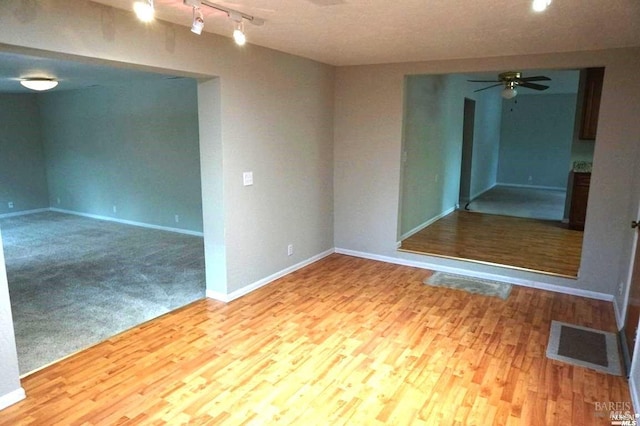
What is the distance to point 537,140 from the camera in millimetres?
11195

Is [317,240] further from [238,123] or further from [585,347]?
[585,347]

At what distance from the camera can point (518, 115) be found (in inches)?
447

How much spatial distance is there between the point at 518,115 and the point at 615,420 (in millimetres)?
10499

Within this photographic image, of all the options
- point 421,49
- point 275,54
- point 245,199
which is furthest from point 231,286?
point 421,49

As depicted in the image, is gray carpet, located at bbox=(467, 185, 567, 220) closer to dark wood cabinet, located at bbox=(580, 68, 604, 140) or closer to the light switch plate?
dark wood cabinet, located at bbox=(580, 68, 604, 140)

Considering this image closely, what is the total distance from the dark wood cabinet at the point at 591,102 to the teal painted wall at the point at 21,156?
9999mm

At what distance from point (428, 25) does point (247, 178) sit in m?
2.07

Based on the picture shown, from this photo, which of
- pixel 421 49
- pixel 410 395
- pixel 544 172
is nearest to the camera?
Result: pixel 410 395

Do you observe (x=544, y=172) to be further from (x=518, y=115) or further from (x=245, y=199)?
(x=245, y=199)

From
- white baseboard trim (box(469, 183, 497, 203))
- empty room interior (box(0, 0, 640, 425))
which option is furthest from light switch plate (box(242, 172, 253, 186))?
white baseboard trim (box(469, 183, 497, 203))

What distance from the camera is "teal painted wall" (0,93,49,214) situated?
803 cm

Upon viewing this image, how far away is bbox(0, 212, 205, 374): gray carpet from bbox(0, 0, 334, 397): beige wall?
2.03 feet

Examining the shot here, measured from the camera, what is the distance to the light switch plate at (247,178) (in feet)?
13.0

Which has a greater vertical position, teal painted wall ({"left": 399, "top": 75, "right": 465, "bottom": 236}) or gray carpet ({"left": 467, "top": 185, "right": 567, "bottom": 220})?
teal painted wall ({"left": 399, "top": 75, "right": 465, "bottom": 236})
